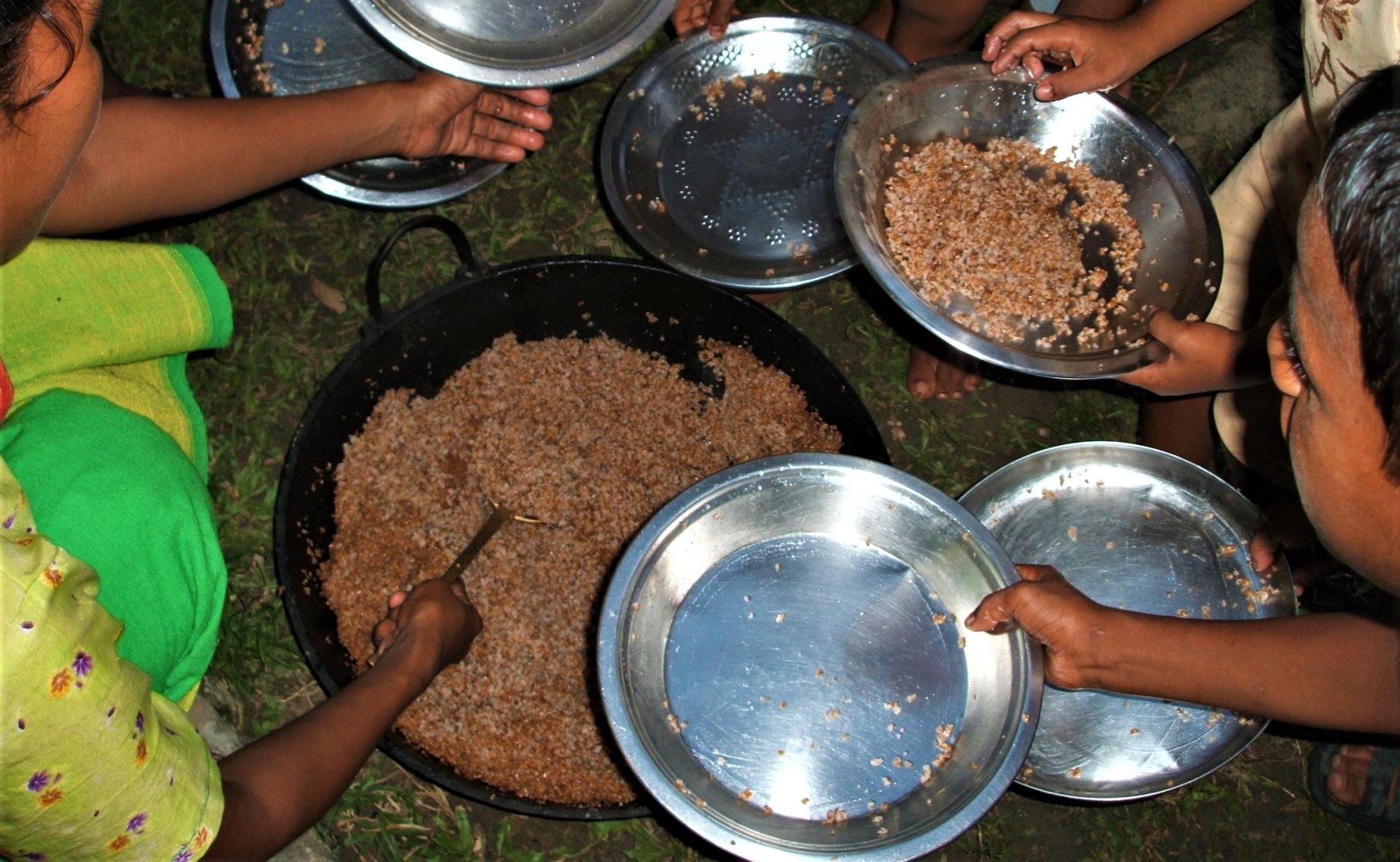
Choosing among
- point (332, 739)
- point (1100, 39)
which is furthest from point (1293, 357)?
point (332, 739)

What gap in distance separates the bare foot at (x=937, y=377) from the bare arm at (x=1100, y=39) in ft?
2.73

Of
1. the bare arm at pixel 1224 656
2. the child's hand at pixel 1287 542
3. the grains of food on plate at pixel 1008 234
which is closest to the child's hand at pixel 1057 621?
the bare arm at pixel 1224 656

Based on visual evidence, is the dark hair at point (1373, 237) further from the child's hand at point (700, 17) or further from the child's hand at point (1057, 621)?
the child's hand at point (700, 17)

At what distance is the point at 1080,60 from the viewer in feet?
6.18

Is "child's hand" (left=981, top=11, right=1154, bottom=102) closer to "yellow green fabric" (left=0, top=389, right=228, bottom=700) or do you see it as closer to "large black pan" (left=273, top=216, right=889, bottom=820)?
"large black pan" (left=273, top=216, right=889, bottom=820)

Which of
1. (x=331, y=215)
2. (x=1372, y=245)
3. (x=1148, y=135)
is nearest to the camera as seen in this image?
(x=1372, y=245)

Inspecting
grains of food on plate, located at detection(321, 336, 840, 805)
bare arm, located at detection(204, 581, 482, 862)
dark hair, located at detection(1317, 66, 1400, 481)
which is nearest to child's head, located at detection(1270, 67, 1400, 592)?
dark hair, located at detection(1317, 66, 1400, 481)

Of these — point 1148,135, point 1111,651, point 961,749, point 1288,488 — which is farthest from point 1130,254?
point 961,749

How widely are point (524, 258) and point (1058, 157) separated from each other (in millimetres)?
1419

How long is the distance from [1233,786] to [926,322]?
5.01 feet

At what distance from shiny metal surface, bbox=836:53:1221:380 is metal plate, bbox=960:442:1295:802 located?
412 mm

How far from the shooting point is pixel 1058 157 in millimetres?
2074

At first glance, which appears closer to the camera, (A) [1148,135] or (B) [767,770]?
(B) [767,770]

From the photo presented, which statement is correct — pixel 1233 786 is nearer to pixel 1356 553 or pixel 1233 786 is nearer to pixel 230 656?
pixel 1356 553
